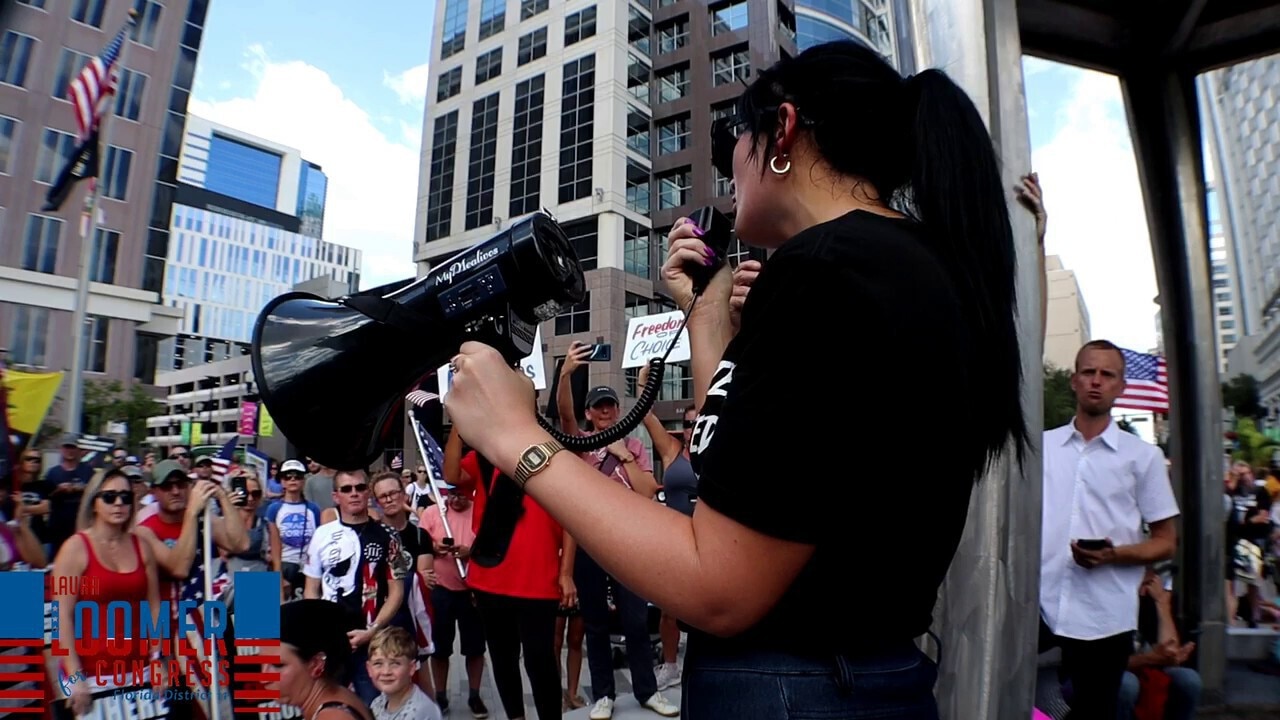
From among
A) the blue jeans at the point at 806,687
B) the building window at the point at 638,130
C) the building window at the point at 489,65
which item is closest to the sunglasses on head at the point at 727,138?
the blue jeans at the point at 806,687

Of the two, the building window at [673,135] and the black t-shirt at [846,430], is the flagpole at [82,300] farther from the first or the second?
the building window at [673,135]

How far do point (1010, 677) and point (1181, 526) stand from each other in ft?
9.19

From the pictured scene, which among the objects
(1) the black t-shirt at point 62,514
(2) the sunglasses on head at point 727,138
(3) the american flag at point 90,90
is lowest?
(1) the black t-shirt at point 62,514

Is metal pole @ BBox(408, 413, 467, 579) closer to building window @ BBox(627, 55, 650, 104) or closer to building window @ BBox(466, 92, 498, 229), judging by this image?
building window @ BBox(466, 92, 498, 229)

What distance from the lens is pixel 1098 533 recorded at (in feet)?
9.70

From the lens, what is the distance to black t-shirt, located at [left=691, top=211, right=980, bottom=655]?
0.71 metres

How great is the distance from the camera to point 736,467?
0.72 m

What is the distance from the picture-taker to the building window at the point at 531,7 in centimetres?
2709

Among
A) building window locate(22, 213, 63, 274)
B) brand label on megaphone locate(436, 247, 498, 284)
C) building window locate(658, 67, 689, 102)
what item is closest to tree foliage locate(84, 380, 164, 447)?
building window locate(22, 213, 63, 274)

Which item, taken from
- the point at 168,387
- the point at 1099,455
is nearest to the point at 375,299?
the point at 1099,455

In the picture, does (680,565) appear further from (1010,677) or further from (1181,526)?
(1181,526)

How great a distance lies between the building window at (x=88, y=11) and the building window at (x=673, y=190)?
18.7 meters

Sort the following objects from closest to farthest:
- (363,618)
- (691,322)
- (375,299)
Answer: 1. (375,299)
2. (691,322)
3. (363,618)

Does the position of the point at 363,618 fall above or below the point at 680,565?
→ below
